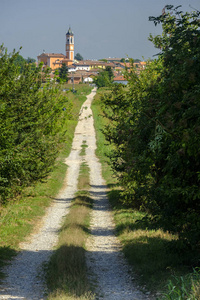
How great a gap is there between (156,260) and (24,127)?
34.6 feet

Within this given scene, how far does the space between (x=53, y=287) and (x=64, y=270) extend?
104cm

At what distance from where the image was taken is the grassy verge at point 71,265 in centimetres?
903

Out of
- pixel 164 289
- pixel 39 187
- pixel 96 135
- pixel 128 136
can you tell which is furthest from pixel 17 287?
pixel 96 135

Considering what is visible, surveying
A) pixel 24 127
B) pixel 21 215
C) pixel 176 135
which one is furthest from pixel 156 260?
pixel 24 127

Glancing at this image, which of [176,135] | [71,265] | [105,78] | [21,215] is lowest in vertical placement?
[21,215]

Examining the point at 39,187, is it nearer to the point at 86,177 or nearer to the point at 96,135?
the point at 86,177

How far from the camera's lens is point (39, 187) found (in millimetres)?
25984

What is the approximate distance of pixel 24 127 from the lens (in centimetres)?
1988

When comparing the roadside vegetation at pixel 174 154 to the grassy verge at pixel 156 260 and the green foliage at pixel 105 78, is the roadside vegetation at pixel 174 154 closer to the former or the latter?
the grassy verge at pixel 156 260

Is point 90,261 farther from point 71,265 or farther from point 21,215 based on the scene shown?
point 21,215

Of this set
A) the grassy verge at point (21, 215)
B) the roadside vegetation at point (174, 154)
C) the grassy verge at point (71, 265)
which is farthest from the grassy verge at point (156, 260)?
the grassy verge at point (21, 215)

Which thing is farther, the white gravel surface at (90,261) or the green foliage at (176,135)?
the white gravel surface at (90,261)

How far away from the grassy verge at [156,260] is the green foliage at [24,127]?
474 centimetres

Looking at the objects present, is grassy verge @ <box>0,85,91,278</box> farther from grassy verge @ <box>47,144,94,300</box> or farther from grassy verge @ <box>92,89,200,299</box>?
grassy verge @ <box>92,89,200,299</box>
